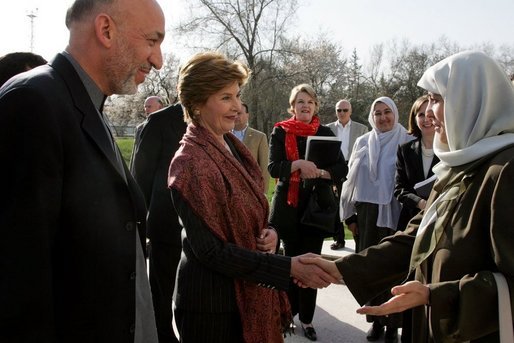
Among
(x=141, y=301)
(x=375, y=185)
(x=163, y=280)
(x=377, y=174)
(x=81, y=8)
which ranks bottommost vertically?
(x=163, y=280)

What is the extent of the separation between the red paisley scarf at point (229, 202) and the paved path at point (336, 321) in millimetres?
2306

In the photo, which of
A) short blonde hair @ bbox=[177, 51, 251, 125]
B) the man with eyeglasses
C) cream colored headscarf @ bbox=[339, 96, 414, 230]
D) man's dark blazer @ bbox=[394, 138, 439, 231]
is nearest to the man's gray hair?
short blonde hair @ bbox=[177, 51, 251, 125]

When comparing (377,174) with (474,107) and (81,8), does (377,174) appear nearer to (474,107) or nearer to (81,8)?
(474,107)

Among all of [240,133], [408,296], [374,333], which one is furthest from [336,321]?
[408,296]

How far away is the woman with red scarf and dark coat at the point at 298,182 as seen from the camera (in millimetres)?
4473

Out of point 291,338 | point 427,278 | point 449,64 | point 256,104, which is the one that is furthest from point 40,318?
point 256,104

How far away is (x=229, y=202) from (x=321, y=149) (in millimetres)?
2398

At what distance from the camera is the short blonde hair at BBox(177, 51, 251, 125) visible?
2.40m

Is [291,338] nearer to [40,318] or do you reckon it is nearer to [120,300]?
[120,300]

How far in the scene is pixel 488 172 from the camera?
75.5 inches

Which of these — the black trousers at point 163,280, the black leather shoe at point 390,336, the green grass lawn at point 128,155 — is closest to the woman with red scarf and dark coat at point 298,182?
the black leather shoe at point 390,336

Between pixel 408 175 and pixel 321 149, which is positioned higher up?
pixel 321 149

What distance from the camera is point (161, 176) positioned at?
3834mm

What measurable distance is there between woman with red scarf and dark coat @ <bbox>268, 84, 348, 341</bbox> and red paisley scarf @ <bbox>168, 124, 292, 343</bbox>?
2059mm
